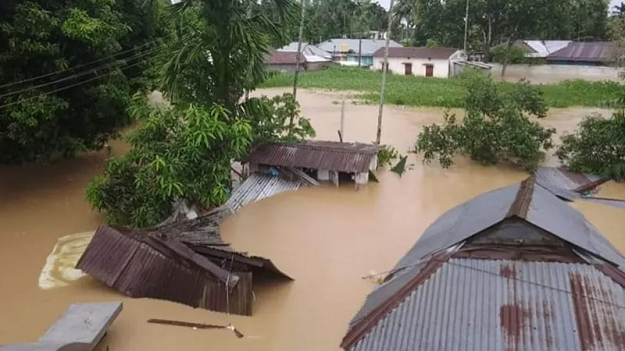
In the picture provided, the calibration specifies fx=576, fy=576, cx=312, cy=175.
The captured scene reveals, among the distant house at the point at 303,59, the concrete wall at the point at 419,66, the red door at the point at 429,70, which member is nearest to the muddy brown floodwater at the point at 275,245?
the concrete wall at the point at 419,66

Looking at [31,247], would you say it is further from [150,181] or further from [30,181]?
[30,181]

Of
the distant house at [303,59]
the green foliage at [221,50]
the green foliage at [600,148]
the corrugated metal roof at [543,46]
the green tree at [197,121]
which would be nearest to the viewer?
the green tree at [197,121]

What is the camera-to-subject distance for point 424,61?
4416cm

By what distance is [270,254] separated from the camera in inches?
474

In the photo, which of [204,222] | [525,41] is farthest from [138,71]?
[525,41]

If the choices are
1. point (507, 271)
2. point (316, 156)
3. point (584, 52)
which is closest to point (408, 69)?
point (584, 52)

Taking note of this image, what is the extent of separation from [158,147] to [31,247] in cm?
335

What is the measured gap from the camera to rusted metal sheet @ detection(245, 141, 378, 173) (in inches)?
654

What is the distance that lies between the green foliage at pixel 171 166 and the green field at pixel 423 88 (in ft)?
63.6

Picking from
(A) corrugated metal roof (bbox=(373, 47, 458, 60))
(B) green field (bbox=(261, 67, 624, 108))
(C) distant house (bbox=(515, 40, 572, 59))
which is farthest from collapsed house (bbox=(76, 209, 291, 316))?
(C) distant house (bbox=(515, 40, 572, 59))

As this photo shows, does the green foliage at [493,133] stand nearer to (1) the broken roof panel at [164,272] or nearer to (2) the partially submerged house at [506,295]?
(1) the broken roof panel at [164,272]

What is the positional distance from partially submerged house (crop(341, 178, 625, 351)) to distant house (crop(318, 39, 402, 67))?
47.0m

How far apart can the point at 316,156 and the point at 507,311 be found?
11499 millimetres

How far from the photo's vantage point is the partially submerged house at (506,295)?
5.45 m
